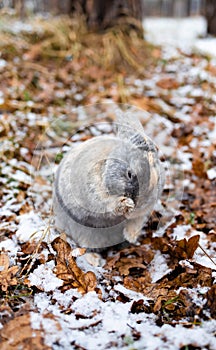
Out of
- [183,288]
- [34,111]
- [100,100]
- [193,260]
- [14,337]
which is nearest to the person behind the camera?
[14,337]

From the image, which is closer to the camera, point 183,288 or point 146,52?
point 183,288

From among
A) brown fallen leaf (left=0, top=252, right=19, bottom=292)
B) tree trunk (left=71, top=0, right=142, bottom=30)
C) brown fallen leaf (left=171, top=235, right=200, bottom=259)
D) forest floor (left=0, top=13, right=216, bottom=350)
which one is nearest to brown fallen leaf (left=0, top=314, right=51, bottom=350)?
forest floor (left=0, top=13, right=216, bottom=350)

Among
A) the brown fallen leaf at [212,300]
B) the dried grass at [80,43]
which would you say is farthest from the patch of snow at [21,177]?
the dried grass at [80,43]

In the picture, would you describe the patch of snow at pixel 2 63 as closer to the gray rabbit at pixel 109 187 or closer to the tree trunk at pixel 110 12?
the tree trunk at pixel 110 12

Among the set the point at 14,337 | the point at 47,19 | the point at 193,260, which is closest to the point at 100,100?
the point at 47,19

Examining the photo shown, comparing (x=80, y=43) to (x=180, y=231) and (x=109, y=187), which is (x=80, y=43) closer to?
(x=180, y=231)

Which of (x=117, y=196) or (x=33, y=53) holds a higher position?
(x=33, y=53)

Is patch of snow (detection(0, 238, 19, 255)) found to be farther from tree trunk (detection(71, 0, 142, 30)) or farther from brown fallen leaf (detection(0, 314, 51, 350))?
tree trunk (detection(71, 0, 142, 30))

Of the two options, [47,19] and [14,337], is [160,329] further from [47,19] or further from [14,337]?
[47,19]
